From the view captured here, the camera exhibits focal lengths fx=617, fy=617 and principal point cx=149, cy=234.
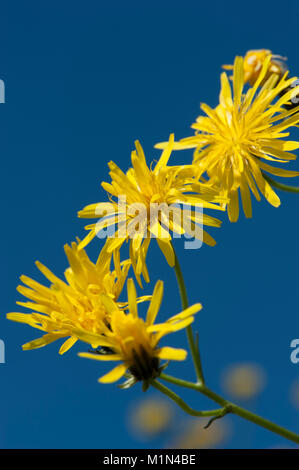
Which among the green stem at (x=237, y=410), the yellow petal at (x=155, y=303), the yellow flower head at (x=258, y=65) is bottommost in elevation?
the green stem at (x=237, y=410)

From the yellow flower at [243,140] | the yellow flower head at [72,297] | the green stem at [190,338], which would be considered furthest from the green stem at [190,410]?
the yellow flower at [243,140]

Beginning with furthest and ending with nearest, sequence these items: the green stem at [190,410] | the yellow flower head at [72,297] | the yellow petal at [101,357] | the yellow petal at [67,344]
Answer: the yellow petal at [67,344]
the yellow flower head at [72,297]
the green stem at [190,410]
the yellow petal at [101,357]

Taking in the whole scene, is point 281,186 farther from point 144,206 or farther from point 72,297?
point 72,297

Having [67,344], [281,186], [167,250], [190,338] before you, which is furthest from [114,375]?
[281,186]

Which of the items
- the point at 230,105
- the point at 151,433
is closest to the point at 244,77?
the point at 230,105

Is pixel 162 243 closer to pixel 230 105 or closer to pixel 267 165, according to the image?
pixel 267 165

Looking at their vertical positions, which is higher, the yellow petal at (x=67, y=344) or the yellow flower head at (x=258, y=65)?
the yellow flower head at (x=258, y=65)

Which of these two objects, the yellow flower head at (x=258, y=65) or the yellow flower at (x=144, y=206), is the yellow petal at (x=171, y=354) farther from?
the yellow flower head at (x=258, y=65)
